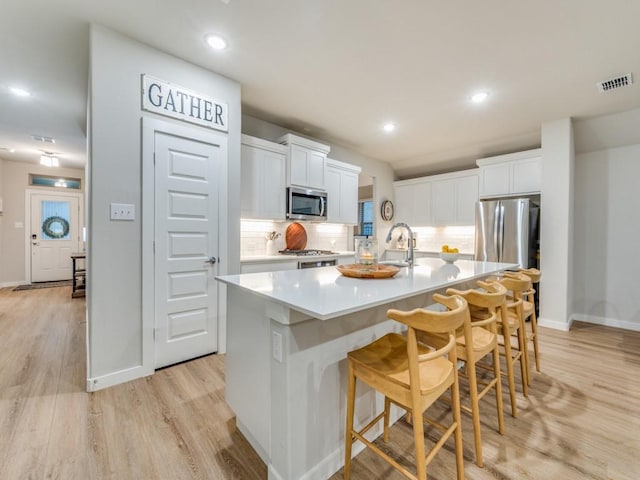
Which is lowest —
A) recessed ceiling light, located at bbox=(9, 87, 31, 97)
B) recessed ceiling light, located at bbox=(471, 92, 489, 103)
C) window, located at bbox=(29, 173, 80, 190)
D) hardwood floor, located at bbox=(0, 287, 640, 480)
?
hardwood floor, located at bbox=(0, 287, 640, 480)

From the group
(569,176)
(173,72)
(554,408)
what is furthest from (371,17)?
(569,176)

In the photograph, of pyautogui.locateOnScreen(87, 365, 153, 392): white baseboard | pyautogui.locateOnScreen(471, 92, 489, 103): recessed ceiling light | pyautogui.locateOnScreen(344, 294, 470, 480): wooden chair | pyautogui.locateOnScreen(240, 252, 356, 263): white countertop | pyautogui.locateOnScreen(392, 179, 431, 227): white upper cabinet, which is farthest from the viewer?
pyautogui.locateOnScreen(392, 179, 431, 227): white upper cabinet

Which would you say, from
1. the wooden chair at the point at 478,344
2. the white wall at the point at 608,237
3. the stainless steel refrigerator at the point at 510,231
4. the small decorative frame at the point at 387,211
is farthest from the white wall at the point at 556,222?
the wooden chair at the point at 478,344

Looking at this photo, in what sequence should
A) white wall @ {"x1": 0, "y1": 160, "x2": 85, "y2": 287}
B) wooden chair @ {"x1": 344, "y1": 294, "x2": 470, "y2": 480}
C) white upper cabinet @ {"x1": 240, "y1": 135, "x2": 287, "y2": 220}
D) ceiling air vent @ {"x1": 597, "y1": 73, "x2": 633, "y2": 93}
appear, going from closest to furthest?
wooden chair @ {"x1": 344, "y1": 294, "x2": 470, "y2": 480} < ceiling air vent @ {"x1": 597, "y1": 73, "x2": 633, "y2": 93} < white upper cabinet @ {"x1": 240, "y1": 135, "x2": 287, "y2": 220} < white wall @ {"x1": 0, "y1": 160, "x2": 85, "y2": 287}

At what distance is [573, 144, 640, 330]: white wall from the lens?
12.6 ft

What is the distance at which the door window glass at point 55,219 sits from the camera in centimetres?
640

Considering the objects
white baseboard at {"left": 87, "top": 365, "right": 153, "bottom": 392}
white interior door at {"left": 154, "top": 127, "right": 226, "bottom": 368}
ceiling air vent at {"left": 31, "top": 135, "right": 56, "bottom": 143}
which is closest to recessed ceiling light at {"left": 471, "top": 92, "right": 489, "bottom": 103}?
white interior door at {"left": 154, "top": 127, "right": 226, "bottom": 368}

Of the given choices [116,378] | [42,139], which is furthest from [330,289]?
[42,139]

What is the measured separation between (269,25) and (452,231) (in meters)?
4.66

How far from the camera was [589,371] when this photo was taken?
254 cm

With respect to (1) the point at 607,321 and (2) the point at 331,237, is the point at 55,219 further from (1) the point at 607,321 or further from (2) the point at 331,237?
(1) the point at 607,321

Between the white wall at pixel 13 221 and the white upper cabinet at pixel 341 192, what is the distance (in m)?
6.63

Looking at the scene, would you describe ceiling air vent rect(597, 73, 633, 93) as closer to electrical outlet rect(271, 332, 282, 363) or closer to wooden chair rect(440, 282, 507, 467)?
wooden chair rect(440, 282, 507, 467)

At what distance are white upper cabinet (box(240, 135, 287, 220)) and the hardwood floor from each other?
177 cm
